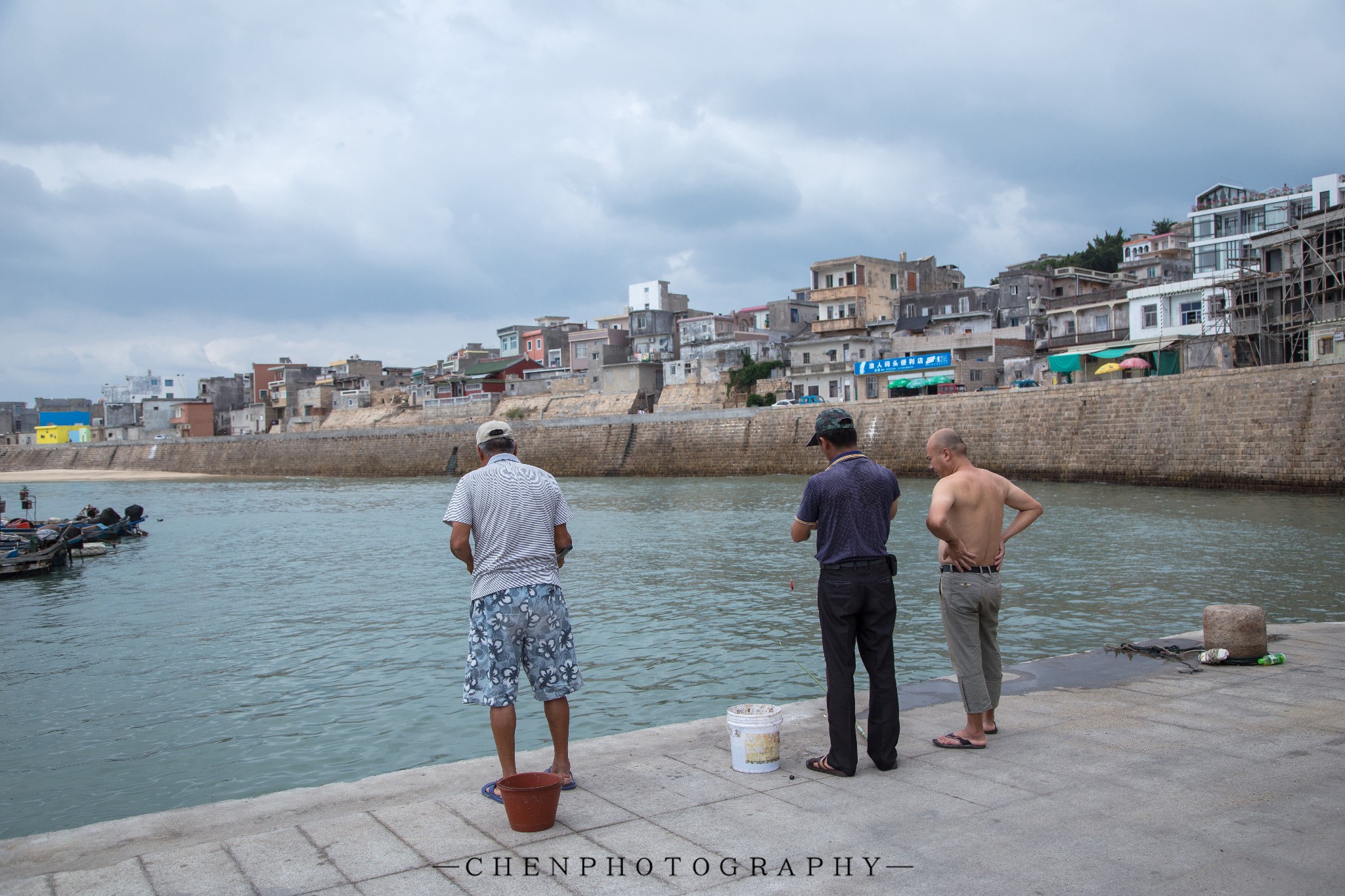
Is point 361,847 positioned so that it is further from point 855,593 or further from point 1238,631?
point 1238,631

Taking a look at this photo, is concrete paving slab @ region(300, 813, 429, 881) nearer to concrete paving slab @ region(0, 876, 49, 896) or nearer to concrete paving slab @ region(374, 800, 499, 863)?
concrete paving slab @ region(374, 800, 499, 863)

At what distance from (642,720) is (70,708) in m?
5.71

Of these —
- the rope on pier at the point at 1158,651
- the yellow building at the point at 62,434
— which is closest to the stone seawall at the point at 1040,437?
the rope on pier at the point at 1158,651

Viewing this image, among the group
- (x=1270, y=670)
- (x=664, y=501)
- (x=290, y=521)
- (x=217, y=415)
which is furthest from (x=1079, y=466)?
(x=217, y=415)

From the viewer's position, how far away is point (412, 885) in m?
3.56

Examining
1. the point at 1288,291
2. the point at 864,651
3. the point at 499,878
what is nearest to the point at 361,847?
the point at 499,878

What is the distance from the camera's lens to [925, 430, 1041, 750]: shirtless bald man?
5.13 meters

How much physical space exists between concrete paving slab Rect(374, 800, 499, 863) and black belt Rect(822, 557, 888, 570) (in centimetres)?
201

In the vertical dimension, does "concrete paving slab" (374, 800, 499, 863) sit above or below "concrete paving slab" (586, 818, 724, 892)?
below

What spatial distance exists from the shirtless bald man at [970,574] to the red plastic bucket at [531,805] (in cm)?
220

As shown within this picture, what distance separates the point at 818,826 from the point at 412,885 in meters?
1.62

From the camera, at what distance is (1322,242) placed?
32.4 m

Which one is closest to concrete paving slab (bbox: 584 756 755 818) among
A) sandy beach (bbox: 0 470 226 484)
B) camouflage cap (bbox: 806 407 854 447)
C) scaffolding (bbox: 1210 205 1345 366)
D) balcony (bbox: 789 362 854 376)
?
camouflage cap (bbox: 806 407 854 447)

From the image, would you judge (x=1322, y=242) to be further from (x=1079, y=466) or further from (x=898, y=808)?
(x=898, y=808)
